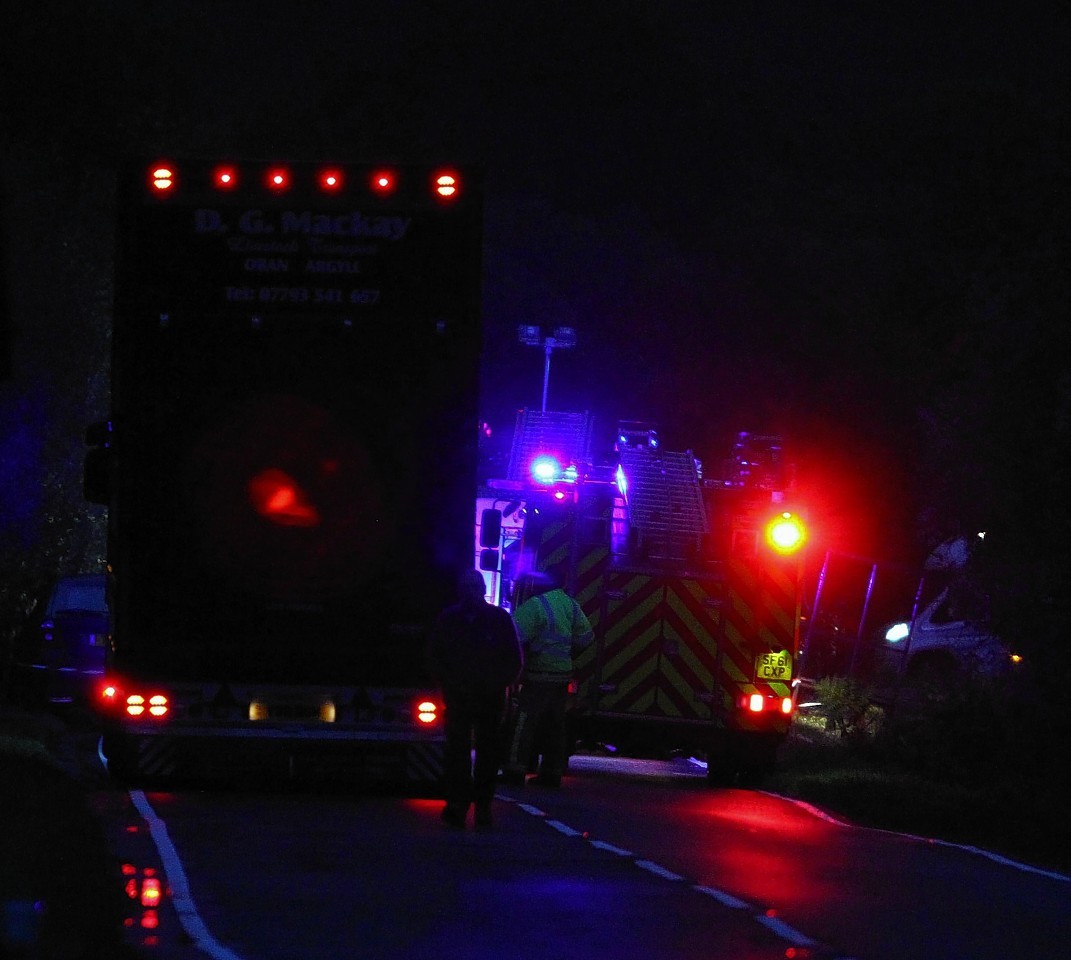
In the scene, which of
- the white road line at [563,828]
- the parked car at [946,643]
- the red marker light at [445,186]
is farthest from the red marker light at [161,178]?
the parked car at [946,643]

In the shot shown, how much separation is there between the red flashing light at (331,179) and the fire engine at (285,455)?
0.01m

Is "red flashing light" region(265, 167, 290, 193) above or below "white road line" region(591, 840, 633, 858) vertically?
above

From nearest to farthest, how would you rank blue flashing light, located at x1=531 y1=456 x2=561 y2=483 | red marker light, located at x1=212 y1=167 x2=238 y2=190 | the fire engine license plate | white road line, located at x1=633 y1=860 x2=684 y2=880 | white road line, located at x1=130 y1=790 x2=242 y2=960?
1. white road line, located at x1=130 y1=790 x2=242 y2=960
2. white road line, located at x1=633 y1=860 x2=684 y2=880
3. red marker light, located at x1=212 y1=167 x2=238 y2=190
4. blue flashing light, located at x1=531 y1=456 x2=561 y2=483
5. the fire engine license plate

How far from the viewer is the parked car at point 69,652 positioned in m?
22.9

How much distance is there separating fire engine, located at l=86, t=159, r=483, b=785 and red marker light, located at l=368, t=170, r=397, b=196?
0.01m

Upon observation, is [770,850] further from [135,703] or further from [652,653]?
[652,653]

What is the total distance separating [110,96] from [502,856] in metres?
23.5

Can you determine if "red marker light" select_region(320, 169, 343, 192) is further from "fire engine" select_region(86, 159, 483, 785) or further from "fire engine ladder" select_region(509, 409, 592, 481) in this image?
"fire engine ladder" select_region(509, 409, 592, 481)

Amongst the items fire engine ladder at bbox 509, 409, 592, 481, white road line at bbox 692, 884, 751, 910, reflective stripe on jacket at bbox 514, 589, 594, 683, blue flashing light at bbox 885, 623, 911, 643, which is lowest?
white road line at bbox 692, 884, 751, 910

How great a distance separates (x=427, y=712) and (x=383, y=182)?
3.61 metres

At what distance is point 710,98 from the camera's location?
118750 mm

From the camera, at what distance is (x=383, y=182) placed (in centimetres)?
1420

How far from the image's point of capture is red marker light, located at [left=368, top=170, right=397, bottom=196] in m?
14.2

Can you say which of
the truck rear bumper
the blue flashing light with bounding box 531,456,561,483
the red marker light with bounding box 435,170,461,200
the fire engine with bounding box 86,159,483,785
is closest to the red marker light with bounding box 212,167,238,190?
the fire engine with bounding box 86,159,483,785
